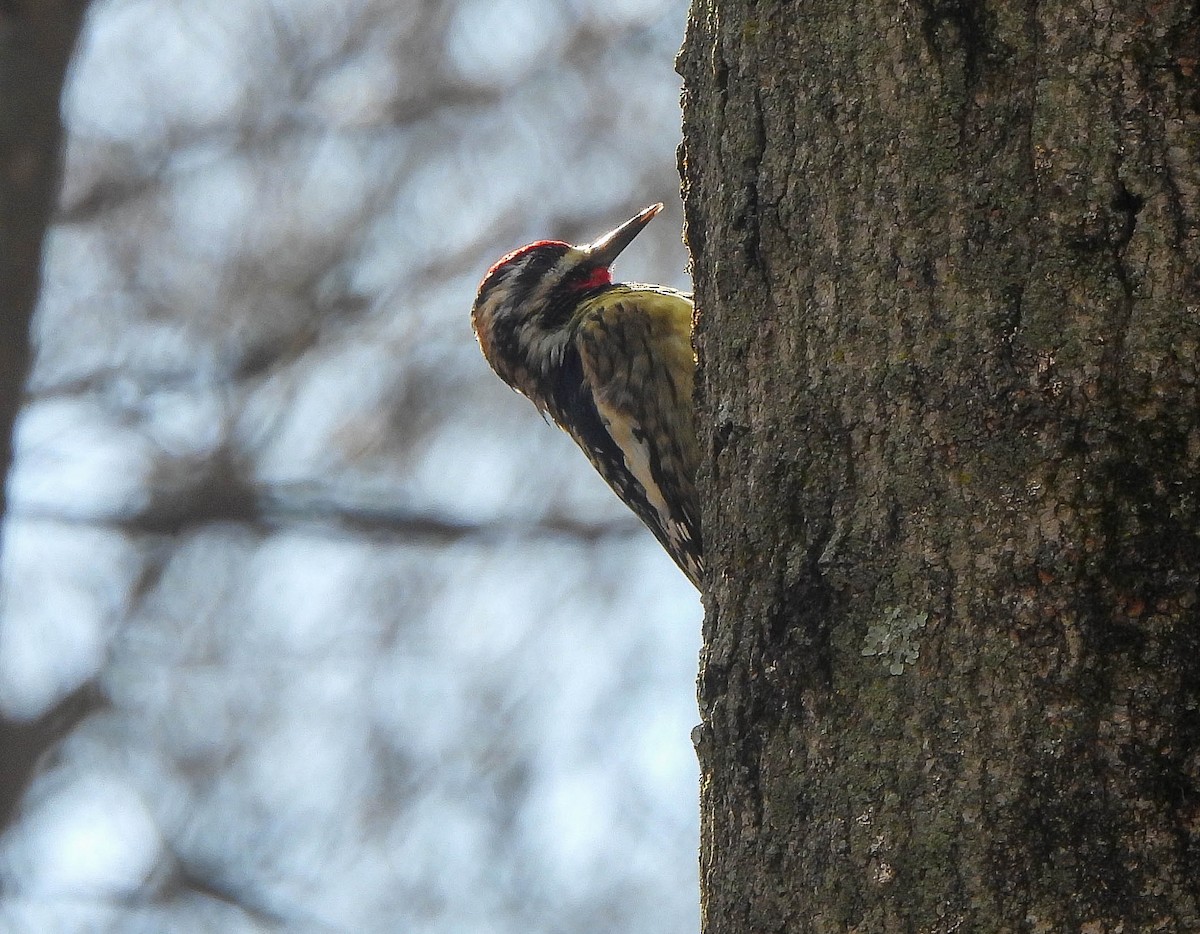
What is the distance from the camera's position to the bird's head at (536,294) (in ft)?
14.5

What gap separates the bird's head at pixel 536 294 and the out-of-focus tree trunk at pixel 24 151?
4.07 feet

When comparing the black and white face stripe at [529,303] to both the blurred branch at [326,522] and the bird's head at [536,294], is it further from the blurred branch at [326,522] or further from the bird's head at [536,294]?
the blurred branch at [326,522]

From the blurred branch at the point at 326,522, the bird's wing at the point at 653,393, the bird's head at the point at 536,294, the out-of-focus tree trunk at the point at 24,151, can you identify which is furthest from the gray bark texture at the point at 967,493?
the blurred branch at the point at 326,522

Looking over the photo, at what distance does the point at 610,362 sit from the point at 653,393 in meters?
0.15

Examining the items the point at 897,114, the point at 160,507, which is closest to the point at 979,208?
the point at 897,114

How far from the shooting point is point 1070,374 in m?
1.89

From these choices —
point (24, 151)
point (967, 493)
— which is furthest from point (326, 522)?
point (967, 493)

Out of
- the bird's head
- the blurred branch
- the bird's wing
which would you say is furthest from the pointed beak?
the blurred branch

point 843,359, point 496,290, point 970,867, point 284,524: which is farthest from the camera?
point 284,524

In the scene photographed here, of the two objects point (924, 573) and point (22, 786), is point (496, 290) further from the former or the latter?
point (22, 786)

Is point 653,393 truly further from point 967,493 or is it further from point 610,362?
point 967,493

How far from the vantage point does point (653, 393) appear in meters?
4.02

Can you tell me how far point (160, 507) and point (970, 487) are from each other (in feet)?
21.9

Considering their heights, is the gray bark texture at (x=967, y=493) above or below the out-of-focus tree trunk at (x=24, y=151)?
below
